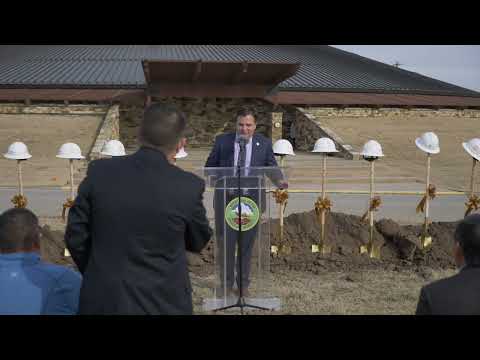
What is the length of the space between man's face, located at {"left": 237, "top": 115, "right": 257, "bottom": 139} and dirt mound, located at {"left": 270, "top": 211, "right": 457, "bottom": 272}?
2.30 metres

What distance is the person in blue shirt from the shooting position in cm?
229

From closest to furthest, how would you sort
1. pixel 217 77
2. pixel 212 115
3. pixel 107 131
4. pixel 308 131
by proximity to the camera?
1. pixel 107 131
2. pixel 308 131
3. pixel 217 77
4. pixel 212 115

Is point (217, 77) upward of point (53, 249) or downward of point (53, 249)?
upward

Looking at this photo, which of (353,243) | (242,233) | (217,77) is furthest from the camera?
(217,77)

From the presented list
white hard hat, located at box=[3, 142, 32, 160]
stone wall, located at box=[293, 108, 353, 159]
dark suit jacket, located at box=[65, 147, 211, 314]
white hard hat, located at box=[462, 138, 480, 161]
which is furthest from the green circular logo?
stone wall, located at box=[293, 108, 353, 159]

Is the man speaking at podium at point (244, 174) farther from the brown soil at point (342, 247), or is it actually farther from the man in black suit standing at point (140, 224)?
the man in black suit standing at point (140, 224)

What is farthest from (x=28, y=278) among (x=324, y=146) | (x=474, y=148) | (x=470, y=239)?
(x=474, y=148)

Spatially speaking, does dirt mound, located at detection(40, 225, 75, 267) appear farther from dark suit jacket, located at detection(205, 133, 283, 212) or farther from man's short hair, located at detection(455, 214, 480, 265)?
man's short hair, located at detection(455, 214, 480, 265)

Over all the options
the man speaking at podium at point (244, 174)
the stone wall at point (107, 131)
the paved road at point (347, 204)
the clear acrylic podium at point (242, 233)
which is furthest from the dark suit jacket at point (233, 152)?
the stone wall at point (107, 131)

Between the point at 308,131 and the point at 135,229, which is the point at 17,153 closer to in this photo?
the point at 135,229

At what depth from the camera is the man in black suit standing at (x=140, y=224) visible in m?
2.14

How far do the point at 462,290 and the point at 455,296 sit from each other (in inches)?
1.7

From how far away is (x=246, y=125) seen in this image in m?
4.52

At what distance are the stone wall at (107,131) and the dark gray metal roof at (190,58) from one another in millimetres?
3764
